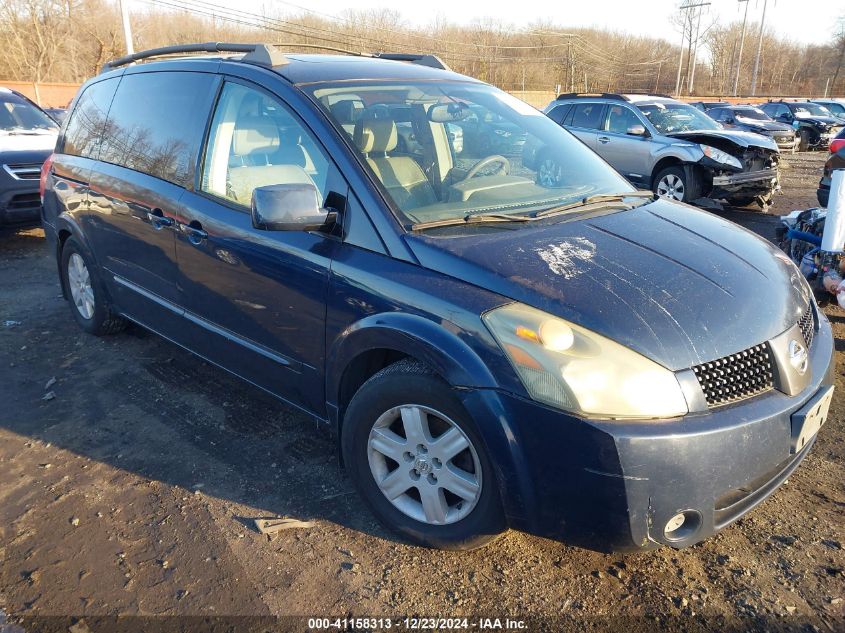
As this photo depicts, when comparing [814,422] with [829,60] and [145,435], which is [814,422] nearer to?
[145,435]

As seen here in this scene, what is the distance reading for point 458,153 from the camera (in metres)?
3.15

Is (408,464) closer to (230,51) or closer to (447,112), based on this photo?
(447,112)

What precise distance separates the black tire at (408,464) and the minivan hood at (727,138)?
339 inches

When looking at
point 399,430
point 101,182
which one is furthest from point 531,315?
point 101,182

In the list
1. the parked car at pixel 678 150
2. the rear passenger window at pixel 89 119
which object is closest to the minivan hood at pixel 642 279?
the rear passenger window at pixel 89 119

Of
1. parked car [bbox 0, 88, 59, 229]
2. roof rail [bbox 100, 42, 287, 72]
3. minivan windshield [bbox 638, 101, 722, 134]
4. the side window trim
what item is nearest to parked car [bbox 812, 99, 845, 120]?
minivan windshield [bbox 638, 101, 722, 134]

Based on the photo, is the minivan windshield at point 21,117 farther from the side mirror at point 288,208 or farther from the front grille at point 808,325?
the front grille at point 808,325

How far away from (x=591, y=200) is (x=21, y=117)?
8.74 m

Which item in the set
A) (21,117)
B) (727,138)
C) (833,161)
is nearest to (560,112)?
(727,138)

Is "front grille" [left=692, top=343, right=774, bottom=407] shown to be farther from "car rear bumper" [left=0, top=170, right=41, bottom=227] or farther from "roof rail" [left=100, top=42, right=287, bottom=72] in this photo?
"car rear bumper" [left=0, top=170, right=41, bottom=227]

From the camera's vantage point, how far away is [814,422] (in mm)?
2375

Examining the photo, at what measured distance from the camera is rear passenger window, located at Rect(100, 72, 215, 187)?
344cm

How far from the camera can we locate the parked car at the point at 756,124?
1886 cm

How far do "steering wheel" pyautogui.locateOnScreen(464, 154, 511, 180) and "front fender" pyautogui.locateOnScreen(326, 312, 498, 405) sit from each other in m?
0.93
